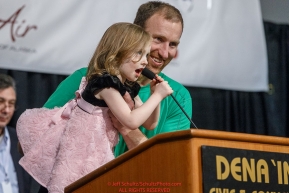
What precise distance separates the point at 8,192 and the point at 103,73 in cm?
176

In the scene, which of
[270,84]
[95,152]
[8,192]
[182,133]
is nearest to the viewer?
[182,133]

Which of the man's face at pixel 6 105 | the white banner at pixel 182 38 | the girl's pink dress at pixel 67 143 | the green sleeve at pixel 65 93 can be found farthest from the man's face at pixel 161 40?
the man's face at pixel 6 105

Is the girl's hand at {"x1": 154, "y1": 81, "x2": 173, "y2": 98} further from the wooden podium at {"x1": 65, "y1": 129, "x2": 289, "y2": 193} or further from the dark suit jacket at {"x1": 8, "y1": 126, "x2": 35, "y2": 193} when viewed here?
the dark suit jacket at {"x1": 8, "y1": 126, "x2": 35, "y2": 193}

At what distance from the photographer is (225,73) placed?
4.34 meters

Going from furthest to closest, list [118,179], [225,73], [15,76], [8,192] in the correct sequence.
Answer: [225,73]
[15,76]
[8,192]
[118,179]

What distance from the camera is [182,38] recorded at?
162 inches

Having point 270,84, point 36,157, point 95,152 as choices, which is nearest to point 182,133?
point 95,152

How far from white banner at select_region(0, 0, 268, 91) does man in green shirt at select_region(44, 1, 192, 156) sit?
125 centimetres

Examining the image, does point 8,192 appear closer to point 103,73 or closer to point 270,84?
point 103,73

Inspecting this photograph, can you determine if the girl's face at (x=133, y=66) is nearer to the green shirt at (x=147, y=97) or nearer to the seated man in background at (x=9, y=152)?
the green shirt at (x=147, y=97)

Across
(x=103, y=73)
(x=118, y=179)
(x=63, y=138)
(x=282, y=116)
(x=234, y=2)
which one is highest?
(x=234, y=2)

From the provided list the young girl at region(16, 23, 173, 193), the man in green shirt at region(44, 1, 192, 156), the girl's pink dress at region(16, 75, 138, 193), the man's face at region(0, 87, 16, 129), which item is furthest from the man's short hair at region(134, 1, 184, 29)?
the man's face at region(0, 87, 16, 129)

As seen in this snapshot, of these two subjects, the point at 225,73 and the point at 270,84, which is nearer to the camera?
the point at 225,73

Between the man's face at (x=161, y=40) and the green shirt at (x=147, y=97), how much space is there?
0.10m
